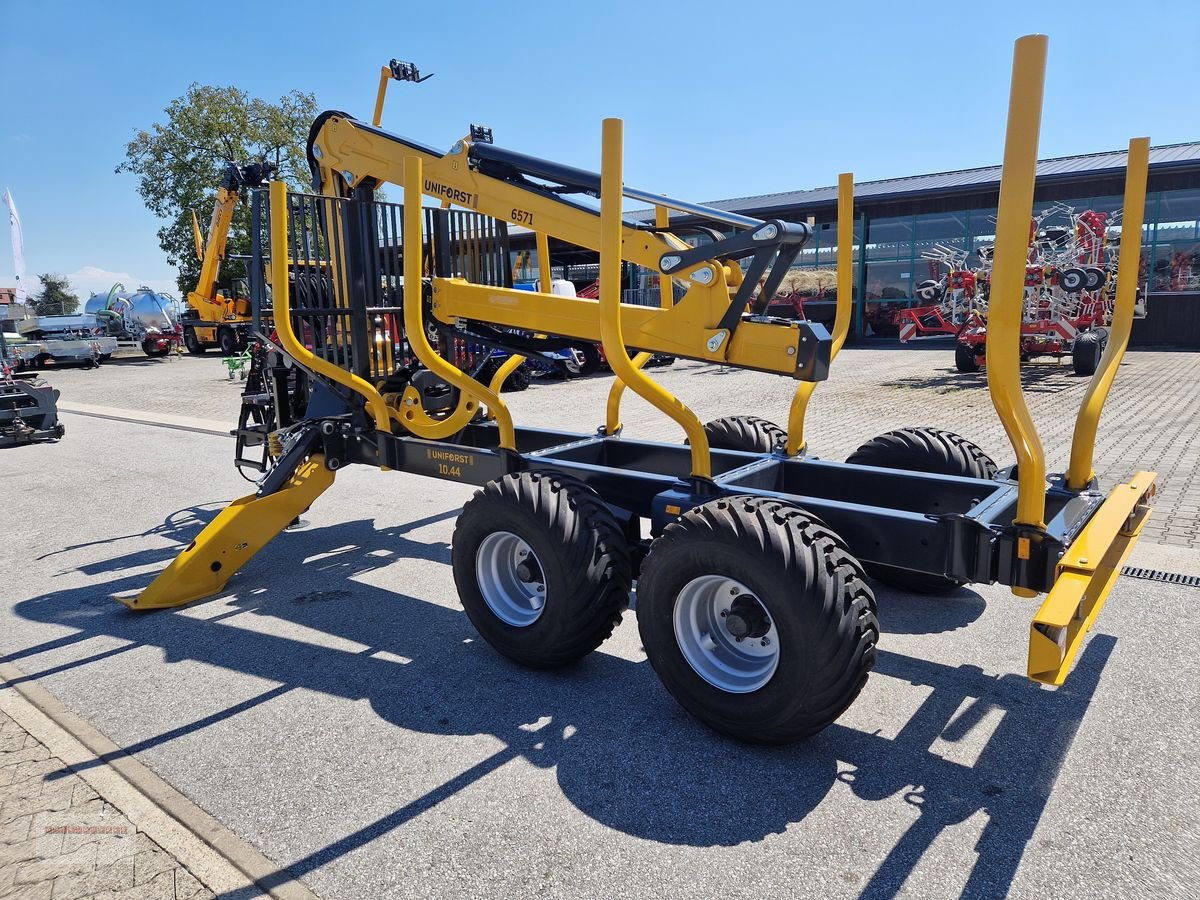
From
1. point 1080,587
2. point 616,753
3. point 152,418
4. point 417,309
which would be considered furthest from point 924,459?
point 152,418

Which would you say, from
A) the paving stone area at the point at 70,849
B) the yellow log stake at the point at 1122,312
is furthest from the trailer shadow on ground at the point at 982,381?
the paving stone area at the point at 70,849

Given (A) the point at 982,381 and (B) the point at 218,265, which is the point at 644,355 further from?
(A) the point at 982,381

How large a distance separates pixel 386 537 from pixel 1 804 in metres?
3.39

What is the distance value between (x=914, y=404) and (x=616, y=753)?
10.3 m

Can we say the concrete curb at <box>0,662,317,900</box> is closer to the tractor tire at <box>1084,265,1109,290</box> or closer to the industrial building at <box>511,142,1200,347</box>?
→ the tractor tire at <box>1084,265,1109,290</box>

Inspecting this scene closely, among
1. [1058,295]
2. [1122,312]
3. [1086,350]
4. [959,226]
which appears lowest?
[1086,350]

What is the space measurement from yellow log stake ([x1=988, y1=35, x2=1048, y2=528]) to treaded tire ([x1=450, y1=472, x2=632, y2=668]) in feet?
5.50

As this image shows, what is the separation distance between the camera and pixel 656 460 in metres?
5.24

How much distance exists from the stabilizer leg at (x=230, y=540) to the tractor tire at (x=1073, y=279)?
1312cm

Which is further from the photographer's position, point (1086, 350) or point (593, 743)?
point (1086, 350)

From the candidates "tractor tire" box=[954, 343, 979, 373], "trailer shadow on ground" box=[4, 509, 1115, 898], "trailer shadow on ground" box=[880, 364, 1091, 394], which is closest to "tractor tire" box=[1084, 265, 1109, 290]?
"trailer shadow on ground" box=[880, 364, 1091, 394]

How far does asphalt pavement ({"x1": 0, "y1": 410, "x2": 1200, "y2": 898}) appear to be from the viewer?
258 centimetres

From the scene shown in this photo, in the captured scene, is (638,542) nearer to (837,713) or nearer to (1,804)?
(837,713)

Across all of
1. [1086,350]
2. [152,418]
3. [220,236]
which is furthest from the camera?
[1086,350]
